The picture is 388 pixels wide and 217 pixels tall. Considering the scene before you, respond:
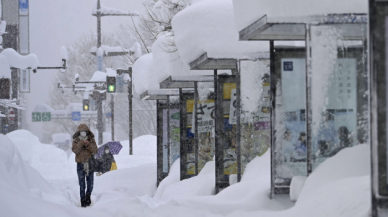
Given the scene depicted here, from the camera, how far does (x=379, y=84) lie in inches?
181

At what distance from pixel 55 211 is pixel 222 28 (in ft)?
15.4

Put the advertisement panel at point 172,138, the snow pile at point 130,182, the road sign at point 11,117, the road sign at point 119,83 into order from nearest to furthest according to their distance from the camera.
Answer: the advertisement panel at point 172,138
the snow pile at point 130,182
the road sign at point 119,83
the road sign at point 11,117

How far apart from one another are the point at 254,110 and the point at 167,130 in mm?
5618

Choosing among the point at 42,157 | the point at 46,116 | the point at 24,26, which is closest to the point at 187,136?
the point at 42,157

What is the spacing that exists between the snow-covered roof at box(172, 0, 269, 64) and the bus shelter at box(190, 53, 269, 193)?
148 millimetres

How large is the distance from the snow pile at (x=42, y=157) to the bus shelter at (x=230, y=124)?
526 inches

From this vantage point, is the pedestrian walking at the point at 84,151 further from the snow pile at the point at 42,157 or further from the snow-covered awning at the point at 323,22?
the snow pile at the point at 42,157

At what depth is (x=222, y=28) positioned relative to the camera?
10.3 m

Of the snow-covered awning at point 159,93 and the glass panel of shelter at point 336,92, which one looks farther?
the snow-covered awning at point 159,93

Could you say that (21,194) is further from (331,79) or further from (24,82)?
(24,82)

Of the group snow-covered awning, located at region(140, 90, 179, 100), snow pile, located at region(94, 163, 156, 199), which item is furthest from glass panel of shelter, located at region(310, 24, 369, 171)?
snow pile, located at region(94, 163, 156, 199)

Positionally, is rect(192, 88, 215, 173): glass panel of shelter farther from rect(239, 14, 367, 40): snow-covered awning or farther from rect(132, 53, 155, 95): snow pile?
rect(239, 14, 367, 40): snow-covered awning

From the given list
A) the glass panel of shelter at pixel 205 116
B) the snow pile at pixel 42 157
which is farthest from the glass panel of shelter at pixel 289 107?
the snow pile at pixel 42 157

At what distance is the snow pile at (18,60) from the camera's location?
28.5 metres
